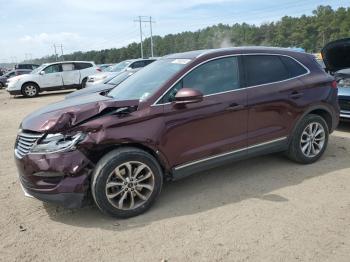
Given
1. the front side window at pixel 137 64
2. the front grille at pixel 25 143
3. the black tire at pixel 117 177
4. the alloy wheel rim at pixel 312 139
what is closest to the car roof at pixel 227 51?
the alloy wheel rim at pixel 312 139

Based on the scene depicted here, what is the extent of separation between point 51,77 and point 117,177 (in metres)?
16.9

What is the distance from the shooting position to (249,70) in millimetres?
4918

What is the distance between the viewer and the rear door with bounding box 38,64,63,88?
19.4m

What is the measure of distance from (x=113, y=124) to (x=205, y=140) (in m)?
1.17

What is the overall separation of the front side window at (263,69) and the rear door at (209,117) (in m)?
0.18

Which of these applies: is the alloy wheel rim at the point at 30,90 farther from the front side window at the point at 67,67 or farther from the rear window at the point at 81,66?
the rear window at the point at 81,66

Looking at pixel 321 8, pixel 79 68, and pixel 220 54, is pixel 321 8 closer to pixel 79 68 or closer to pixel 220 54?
pixel 79 68

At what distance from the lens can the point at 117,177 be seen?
3.97 metres

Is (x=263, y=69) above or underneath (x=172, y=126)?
above

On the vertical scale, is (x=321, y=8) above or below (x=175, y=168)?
above

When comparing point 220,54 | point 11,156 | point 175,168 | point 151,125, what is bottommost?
point 11,156

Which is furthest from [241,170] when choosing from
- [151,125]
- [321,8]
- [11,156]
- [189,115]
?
[321,8]

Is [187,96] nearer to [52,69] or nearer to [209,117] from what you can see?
[209,117]

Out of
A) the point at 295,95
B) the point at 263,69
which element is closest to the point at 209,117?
the point at 263,69
